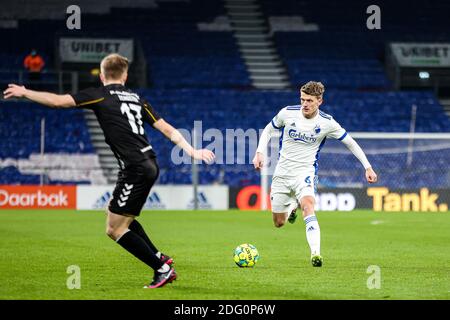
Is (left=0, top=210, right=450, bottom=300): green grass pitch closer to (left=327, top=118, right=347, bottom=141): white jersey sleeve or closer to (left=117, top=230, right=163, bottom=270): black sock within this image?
(left=117, top=230, right=163, bottom=270): black sock

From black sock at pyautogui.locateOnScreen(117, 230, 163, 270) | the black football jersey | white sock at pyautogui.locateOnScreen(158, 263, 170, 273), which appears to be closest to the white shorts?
white sock at pyautogui.locateOnScreen(158, 263, 170, 273)

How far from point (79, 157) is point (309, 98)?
65.9 ft

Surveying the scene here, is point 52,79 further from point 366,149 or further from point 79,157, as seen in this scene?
point 366,149

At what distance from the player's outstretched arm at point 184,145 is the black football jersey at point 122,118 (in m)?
0.13

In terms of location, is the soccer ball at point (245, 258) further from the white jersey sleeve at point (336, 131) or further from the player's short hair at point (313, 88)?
the player's short hair at point (313, 88)

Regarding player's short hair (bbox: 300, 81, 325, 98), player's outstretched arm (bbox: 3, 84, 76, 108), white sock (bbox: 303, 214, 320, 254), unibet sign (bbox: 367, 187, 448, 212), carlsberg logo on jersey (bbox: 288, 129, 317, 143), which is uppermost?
unibet sign (bbox: 367, 187, 448, 212)

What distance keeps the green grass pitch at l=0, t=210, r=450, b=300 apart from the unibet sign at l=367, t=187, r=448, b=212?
4.97m

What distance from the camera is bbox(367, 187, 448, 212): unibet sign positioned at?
1086 inches

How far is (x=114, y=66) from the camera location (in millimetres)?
8859

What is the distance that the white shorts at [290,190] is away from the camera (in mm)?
11805

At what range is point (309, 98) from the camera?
1143 cm

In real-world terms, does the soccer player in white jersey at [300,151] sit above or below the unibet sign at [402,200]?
below

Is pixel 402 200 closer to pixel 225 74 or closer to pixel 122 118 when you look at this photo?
pixel 225 74

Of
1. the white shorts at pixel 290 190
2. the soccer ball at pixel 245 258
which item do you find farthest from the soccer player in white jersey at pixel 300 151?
the soccer ball at pixel 245 258
